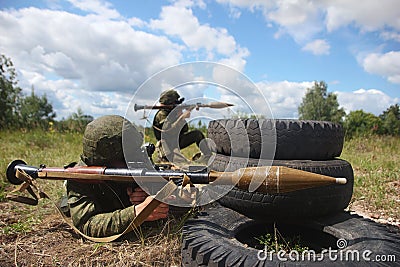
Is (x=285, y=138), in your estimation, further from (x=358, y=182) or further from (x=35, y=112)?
(x=35, y=112)

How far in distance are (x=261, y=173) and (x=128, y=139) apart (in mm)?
1255

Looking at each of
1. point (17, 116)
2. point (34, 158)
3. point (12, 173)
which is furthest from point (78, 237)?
point (17, 116)

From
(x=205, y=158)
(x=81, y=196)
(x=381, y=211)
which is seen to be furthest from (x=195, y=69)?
(x=205, y=158)

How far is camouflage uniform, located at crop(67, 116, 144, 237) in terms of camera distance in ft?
8.48

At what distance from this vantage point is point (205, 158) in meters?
5.52

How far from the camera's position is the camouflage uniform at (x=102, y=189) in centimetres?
258

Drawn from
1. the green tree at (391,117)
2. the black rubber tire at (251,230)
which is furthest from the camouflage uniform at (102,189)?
the green tree at (391,117)

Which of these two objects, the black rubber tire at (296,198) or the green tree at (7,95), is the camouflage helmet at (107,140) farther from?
the green tree at (7,95)

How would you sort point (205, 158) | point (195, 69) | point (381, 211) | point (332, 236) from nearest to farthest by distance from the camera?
point (195, 69), point (332, 236), point (381, 211), point (205, 158)

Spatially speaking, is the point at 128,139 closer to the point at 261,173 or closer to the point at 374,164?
the point at 261,173

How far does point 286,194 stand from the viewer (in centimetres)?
229

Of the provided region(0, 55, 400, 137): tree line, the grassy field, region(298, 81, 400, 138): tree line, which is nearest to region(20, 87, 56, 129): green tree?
region(0, 55, 400, 137): tree line

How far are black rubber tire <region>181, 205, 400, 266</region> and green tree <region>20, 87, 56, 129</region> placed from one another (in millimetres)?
12360

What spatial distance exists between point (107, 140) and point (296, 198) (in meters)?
1.60
